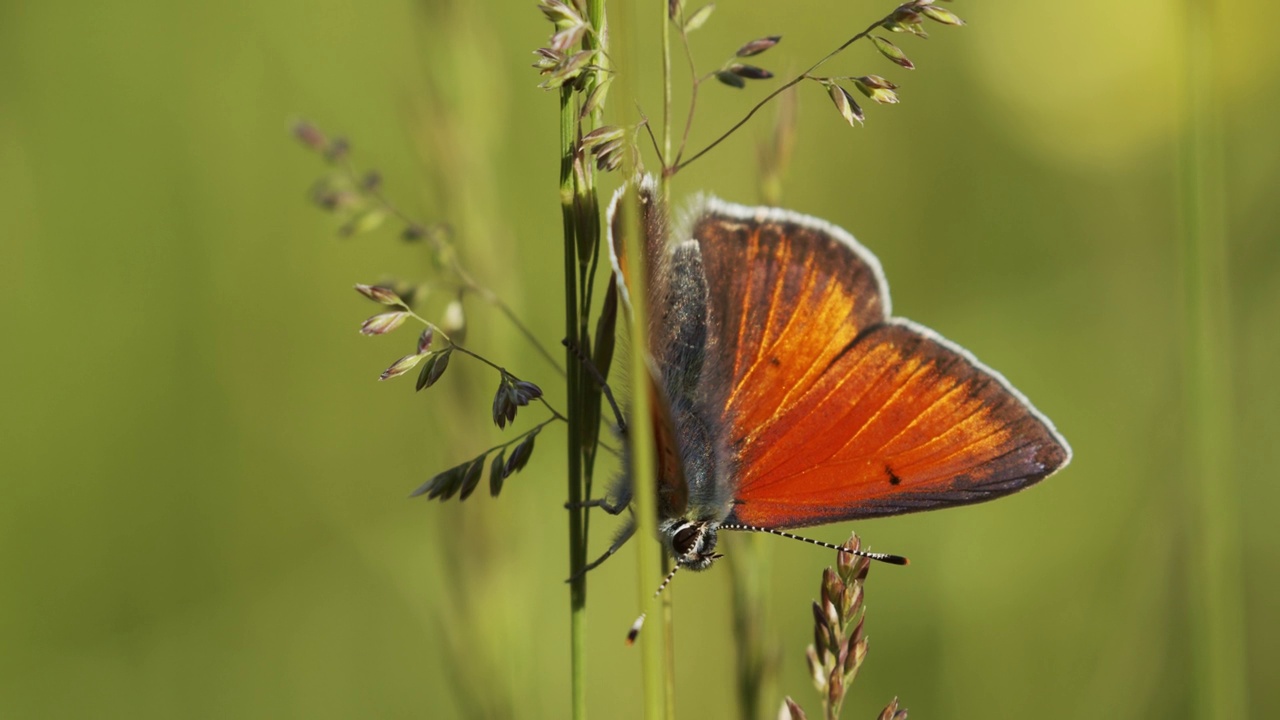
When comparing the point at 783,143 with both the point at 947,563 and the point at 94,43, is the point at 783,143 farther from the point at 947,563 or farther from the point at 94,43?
the point at 94,43

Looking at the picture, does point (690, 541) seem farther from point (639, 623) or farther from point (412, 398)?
point (412, 398)

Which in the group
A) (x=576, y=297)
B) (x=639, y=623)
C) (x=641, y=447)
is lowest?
(x=639, y=623)

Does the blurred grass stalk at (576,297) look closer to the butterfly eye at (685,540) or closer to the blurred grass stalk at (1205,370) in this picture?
the butterfly eye at (685,540)

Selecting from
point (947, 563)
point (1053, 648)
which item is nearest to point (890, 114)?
point (947, 563)

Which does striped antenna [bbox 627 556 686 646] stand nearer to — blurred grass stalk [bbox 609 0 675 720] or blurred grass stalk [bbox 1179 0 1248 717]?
blurred grass stalk [bbox 609 0 675 720]

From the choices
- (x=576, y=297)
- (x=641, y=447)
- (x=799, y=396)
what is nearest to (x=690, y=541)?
(x=799, y=396)

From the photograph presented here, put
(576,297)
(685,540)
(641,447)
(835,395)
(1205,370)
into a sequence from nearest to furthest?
(641,447), (576,297), (1205,370), (685,540), (835,395)

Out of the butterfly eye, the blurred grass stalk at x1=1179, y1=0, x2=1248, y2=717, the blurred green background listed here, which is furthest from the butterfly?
the blurred green background

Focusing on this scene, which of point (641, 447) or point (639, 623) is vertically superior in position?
point (641, 447)
